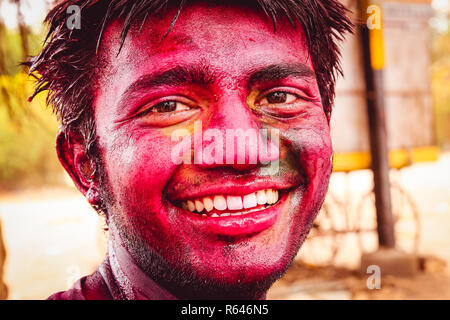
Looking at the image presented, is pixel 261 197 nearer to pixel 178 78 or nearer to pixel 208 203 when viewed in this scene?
pixel 208 203

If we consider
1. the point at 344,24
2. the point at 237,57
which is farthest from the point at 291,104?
the point at 344,24

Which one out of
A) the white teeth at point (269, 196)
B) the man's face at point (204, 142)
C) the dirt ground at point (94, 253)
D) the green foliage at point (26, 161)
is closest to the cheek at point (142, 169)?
the man's face at point (204, 142)

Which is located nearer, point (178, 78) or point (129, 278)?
point (178, 78)

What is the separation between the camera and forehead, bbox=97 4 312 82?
3.05 feet

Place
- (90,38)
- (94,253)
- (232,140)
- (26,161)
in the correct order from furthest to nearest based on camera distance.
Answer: (26,161)
(94,253)
(90,38)
(232,140)

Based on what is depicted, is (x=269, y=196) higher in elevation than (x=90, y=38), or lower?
lower

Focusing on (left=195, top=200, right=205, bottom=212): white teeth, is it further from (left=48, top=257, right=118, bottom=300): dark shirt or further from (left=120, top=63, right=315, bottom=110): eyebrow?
(left=48, top=257, right=118, bottom=300): dark shirt

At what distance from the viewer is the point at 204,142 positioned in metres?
0.91

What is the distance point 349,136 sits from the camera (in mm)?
3654

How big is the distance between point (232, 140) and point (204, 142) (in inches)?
2.4

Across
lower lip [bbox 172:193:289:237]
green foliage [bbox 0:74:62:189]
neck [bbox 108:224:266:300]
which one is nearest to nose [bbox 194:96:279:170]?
lower lip [bbox 172:193:289:237]

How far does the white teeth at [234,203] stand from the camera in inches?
36.3

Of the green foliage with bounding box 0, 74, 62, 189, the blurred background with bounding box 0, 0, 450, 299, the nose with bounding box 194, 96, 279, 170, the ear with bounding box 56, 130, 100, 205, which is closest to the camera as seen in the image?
the nose with bounding box 194, 96, 279, 170

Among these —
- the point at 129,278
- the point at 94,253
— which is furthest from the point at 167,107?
the point at 94,253
